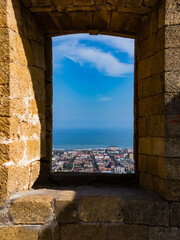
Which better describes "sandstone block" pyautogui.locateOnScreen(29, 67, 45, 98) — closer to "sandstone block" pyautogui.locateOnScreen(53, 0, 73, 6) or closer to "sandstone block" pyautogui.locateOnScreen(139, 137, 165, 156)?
"sandstone block" pyautogui.locateOnScreen(53, 0, 73, 6)

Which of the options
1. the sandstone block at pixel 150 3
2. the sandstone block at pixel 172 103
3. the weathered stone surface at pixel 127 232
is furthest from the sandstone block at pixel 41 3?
the weathered stone surface at pixel 127 232

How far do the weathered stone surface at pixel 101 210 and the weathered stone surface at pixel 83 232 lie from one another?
0.29ft

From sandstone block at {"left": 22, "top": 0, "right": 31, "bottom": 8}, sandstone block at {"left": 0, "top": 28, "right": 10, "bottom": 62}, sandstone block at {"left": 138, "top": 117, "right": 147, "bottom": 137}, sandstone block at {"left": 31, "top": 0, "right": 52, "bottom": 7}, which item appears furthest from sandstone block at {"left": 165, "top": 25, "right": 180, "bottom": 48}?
sandstone block at {"left": 0, "top": 28, "right": 10, "bottom": 62}

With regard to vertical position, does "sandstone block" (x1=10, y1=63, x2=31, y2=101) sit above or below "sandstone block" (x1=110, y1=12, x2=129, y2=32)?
below

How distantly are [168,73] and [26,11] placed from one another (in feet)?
6.34

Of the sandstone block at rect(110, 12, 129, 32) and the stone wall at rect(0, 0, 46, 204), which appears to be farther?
the sandstone block at rect(110, 12, 129, 32)

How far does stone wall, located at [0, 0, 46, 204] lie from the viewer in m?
2.44

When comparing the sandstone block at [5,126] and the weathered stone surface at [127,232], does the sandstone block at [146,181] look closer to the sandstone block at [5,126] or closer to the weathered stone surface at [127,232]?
the weathered stone surface at [127,232]

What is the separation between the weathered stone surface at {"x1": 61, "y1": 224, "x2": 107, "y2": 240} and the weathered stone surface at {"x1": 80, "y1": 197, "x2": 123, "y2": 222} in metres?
0.09

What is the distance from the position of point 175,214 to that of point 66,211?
1.21 metres

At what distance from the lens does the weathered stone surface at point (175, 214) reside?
238 centimetres

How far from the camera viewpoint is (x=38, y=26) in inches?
120

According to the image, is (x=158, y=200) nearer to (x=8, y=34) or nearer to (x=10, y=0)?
(x=8, y=34)

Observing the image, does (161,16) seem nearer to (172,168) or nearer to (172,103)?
(172,103)
